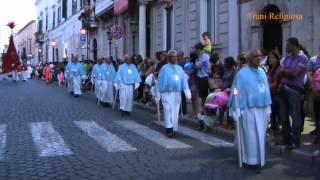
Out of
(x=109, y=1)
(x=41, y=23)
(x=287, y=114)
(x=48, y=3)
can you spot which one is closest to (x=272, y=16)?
(x=287, y=114)

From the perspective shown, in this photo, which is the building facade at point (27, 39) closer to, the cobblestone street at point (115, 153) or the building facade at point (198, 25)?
the building facade at point (198, 25)

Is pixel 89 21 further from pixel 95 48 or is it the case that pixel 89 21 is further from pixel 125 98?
pixel 125 98

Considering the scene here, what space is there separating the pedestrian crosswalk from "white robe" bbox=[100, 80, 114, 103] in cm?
565

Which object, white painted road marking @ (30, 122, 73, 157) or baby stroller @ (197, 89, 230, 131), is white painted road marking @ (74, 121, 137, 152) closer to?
white painted road marking @ (30, 122, 73, 157)

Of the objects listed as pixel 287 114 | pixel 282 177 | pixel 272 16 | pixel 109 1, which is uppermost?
pixel 109 1

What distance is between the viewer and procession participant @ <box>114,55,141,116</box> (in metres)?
16.5

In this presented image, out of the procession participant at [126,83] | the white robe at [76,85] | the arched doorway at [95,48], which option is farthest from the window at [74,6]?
the procession participant at [126,83]

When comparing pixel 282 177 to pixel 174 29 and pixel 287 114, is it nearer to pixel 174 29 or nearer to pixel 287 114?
pixel 287 114

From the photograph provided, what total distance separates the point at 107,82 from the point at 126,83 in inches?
143

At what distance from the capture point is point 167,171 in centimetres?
841

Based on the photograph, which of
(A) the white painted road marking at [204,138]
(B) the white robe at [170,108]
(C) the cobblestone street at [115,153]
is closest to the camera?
(C) the cobblestone street at [115,153]

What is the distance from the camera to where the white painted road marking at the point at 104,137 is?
1040 centimetres

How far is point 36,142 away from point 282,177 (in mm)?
4870

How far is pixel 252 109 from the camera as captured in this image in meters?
8.50
